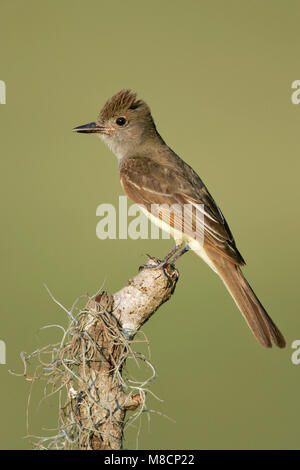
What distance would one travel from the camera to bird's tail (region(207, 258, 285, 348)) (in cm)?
444

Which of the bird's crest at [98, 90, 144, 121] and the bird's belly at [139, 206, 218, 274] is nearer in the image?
the bird's belly at [139, 206, 218, 274]

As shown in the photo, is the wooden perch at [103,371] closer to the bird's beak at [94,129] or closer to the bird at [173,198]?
the bird at [173,198]

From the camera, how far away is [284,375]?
22.9 ft

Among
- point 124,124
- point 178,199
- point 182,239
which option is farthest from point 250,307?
point 124,124

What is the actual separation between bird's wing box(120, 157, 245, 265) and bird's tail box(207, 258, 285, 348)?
92 mm

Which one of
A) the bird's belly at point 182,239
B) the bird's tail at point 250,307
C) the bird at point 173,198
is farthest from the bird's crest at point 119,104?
the bird's tail at point 250,307

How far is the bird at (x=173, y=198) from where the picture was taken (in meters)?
4.68

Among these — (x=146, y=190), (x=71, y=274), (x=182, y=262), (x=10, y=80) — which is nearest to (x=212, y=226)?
(x=146, y=190)

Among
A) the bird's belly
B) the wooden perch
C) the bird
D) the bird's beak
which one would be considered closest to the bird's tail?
the bird

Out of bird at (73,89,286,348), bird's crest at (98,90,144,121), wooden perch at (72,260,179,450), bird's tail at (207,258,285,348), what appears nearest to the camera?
wooden perch at (72,260,179,450)

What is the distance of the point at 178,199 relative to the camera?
4.98 m

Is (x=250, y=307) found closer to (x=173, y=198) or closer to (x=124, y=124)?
(x=173, y=198)

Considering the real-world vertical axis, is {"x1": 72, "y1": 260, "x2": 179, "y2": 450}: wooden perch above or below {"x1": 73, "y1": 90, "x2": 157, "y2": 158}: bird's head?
below

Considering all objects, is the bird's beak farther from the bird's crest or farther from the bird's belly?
the bird's belly
